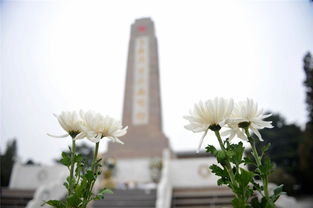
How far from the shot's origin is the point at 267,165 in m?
0.85

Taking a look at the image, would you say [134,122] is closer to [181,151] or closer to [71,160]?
[181,151]

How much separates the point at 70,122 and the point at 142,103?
13.4 metres

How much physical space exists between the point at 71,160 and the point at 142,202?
761 cm

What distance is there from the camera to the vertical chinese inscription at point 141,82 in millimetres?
14344

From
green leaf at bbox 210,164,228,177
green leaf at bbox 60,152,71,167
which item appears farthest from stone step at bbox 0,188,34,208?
green leaf at bbox 210,164,228,177

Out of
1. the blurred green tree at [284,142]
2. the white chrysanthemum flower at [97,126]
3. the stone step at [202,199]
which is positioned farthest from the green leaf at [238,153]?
the blurred green tree at [284,142]

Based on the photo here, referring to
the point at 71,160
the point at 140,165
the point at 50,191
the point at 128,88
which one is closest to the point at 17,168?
the point at 50,191

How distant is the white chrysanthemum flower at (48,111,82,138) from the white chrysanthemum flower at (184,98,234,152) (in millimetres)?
476

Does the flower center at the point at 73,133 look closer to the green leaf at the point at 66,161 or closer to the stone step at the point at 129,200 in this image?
the green leaf at the point at 66,161

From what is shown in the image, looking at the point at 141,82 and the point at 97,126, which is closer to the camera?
the point at 97,126

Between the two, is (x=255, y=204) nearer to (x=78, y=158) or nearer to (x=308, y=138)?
(x=78, y=158)

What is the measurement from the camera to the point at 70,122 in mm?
1036

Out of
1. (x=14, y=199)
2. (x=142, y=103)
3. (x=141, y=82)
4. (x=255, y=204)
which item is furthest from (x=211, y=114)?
(x=141, y=82)

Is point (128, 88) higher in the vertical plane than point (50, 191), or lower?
higher
